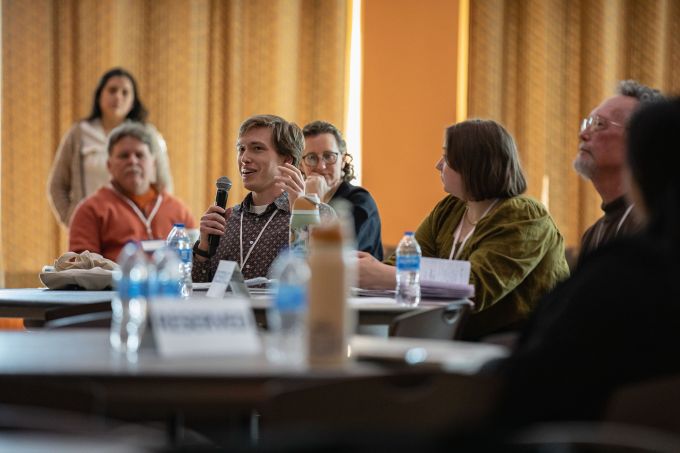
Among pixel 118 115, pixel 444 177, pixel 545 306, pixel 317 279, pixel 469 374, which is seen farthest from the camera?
pixel 118 115

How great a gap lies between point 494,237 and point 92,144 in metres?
3.31

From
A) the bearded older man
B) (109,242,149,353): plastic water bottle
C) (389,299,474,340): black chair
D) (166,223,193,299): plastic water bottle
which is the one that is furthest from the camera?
the bearded older man

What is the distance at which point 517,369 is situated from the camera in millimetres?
1594

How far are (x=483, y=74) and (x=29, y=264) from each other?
3.30 metres

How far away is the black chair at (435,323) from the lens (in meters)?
2.60

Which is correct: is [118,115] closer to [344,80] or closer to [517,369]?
[344,80]

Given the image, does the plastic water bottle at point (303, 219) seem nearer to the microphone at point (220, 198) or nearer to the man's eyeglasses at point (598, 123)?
the microphone at point (220, 198)

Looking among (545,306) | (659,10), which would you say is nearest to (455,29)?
(659,10)

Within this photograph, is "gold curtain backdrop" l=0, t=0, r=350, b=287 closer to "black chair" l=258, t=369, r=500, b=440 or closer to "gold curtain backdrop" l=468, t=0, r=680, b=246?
"gold curtain backdrop" l=468, t=0, r=680, b=246

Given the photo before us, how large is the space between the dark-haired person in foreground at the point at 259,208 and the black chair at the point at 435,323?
1.04 metres

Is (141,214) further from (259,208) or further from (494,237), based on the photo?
(494,237)

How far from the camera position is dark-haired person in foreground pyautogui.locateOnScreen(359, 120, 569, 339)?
3592 mm

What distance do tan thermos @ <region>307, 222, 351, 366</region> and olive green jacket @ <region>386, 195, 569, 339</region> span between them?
190 centimetres

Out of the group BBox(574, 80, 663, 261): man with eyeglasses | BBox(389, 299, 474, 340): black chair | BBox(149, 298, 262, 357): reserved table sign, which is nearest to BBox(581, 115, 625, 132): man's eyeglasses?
BBox(574, 80, 663, 261): man with eyeglasses
